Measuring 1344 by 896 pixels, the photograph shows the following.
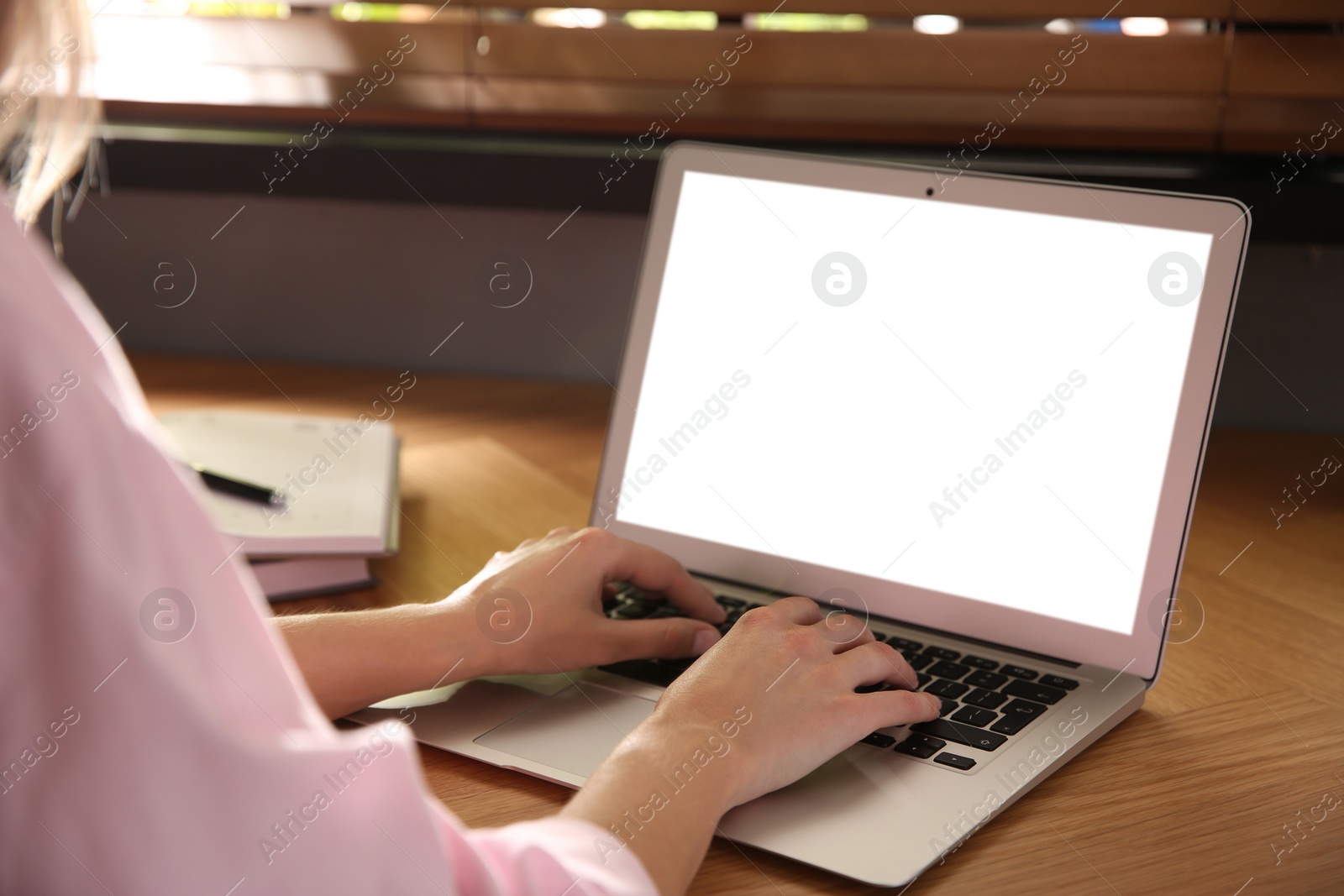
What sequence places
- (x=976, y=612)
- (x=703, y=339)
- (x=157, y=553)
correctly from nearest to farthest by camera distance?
(x=157, y=553) < (x=976, y=612) < (x=703, y=339)

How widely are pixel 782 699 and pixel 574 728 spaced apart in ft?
0.44

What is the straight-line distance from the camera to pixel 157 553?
1.37 ft

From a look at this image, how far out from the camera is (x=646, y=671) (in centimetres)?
78

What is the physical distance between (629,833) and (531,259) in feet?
3.55

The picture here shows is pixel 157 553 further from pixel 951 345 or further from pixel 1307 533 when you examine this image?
pixel 1307 533

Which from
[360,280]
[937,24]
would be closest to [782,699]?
[937,24]

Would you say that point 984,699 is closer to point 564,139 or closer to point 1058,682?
point 1058,682

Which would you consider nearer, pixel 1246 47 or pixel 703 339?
pixel 703 339

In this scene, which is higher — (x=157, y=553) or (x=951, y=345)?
(x=157, y=553)

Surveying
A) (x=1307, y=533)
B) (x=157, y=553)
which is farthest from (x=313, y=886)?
(x=1307, y=533)

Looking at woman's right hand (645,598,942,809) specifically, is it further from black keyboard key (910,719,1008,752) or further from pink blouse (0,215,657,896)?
pink blouse (0,215,657,896)

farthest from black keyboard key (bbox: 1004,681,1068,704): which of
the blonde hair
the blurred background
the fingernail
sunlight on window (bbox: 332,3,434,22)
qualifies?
sunlight on window (bbox: 332,3,434,22)

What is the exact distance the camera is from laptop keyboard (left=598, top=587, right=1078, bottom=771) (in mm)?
673

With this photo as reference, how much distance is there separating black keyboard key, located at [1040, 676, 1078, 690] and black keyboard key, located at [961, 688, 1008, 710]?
38mm
